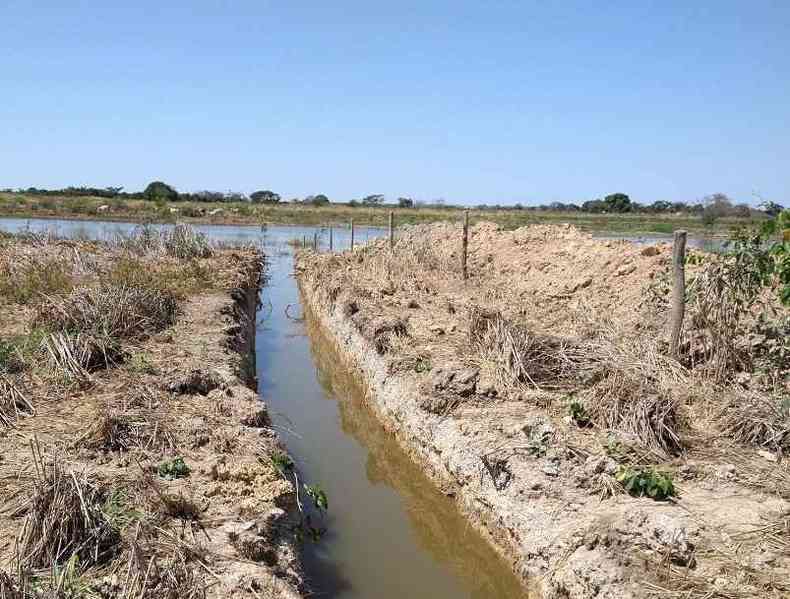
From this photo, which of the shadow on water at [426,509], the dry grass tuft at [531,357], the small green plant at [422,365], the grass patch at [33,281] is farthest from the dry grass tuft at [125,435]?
the grass patch at [33,281]

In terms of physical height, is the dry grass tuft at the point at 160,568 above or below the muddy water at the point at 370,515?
above

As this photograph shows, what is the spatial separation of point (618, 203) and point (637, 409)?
7250 centimetres

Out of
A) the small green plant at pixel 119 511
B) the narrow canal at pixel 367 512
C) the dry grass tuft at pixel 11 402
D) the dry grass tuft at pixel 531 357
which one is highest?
the dry grass tuft at pixel 531 357

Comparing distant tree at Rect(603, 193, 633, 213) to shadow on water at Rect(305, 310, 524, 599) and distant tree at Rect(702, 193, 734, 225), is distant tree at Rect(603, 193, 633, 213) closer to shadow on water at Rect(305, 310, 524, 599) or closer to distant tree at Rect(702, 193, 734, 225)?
distant tree at Rect(702, 193, 734, 225)

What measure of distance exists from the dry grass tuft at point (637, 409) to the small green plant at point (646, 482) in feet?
1.63

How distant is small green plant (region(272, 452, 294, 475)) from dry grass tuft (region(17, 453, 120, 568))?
161 cm

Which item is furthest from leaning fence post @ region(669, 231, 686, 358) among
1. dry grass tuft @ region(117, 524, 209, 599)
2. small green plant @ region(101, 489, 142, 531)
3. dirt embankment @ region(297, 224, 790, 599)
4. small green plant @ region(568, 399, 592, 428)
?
small green plant @ region(101, 489, 142, 531)

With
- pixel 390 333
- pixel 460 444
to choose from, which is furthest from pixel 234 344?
pixel 460 444

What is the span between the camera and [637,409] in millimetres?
5625

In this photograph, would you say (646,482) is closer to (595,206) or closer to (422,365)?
(422,365)

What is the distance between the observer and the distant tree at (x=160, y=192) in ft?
217

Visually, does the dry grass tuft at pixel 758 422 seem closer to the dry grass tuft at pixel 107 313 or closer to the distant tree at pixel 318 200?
the dry grass tuft at pixel 107 313

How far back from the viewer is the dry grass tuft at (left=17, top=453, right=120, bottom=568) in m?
3.72

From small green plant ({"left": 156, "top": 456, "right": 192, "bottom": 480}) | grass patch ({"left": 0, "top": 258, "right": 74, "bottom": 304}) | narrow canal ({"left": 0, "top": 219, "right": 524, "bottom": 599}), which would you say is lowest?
narrow canal ({"left": 0, "top": 219, "right": 524, "bottom": 599})
